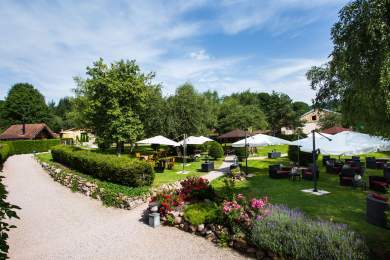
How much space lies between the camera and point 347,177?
13828mm

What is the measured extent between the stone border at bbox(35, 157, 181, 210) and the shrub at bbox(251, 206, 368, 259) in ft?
18.2

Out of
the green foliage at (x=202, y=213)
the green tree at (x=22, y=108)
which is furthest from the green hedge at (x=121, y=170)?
the green tree at (x=22, y=108)

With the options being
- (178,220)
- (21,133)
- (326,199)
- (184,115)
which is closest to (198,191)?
(178,220)

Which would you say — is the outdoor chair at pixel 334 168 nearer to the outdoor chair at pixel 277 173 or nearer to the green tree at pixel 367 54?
the outdoor chair at pixel 277 173

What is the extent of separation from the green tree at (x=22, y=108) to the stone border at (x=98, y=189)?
50.3m

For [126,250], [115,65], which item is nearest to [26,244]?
[126,250]

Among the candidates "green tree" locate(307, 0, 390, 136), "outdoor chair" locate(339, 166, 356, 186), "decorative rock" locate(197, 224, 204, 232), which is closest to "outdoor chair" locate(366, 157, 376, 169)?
"outdoor chair" locate(339, 166, 356, 186)

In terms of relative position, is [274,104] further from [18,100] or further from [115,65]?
[18,100]

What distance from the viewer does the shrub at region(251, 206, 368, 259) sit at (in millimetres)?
5664

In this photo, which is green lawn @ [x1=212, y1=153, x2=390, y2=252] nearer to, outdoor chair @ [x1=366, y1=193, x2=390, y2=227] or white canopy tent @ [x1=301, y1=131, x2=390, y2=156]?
outdoor chair @ [x1=366, y1=193, x2=390, y2=227]

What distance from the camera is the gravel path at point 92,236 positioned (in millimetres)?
7301

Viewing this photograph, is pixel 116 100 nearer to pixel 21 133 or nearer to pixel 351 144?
pixel 351 144

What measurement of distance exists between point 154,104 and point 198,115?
496cm

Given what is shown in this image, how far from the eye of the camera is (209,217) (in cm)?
823
